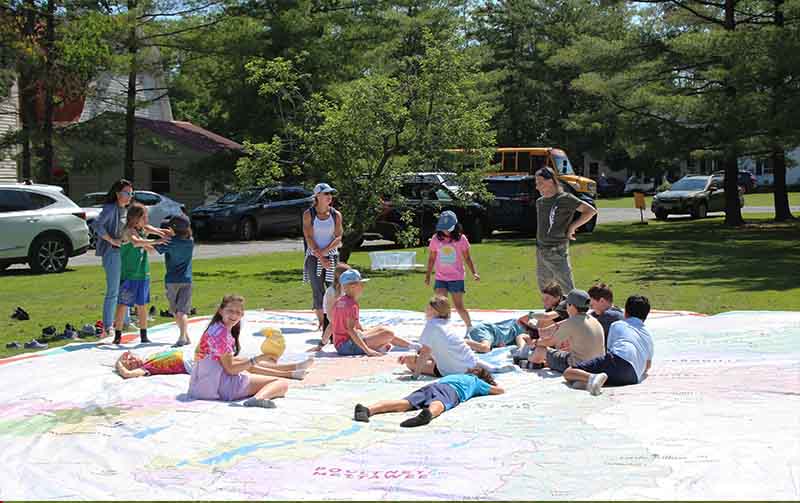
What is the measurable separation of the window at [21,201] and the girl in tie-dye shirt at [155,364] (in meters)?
11.1

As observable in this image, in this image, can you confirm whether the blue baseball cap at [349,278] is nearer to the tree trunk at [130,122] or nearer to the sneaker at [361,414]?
the sneaker at [361,414]

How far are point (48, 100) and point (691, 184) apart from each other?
941 inches

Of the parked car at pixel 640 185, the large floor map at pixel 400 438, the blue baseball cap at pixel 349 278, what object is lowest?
the large floor map at pixel 400 438

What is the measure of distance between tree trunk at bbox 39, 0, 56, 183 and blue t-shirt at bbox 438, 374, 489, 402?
20761 millimetres

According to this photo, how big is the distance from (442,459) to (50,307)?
967cm

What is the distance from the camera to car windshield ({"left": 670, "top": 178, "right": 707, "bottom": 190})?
38906 millimetres

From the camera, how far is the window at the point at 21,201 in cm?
1922

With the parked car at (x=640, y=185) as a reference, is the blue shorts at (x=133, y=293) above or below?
below

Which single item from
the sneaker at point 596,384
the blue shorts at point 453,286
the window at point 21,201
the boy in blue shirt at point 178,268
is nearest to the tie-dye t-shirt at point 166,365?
the boy in blue shirt at point 178,268

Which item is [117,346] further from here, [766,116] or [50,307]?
[766,116]

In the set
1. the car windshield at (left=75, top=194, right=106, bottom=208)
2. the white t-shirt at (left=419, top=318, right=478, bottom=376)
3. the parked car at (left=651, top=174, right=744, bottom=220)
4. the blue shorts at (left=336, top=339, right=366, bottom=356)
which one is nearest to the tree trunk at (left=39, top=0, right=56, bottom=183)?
the car windshield at (left=75, top=194, right=106, bottom=208)

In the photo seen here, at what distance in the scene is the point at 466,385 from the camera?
26.8ft

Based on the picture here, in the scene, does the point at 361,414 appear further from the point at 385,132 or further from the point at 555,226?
the point at 385,132

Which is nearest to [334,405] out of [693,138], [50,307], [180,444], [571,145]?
[180,444]
